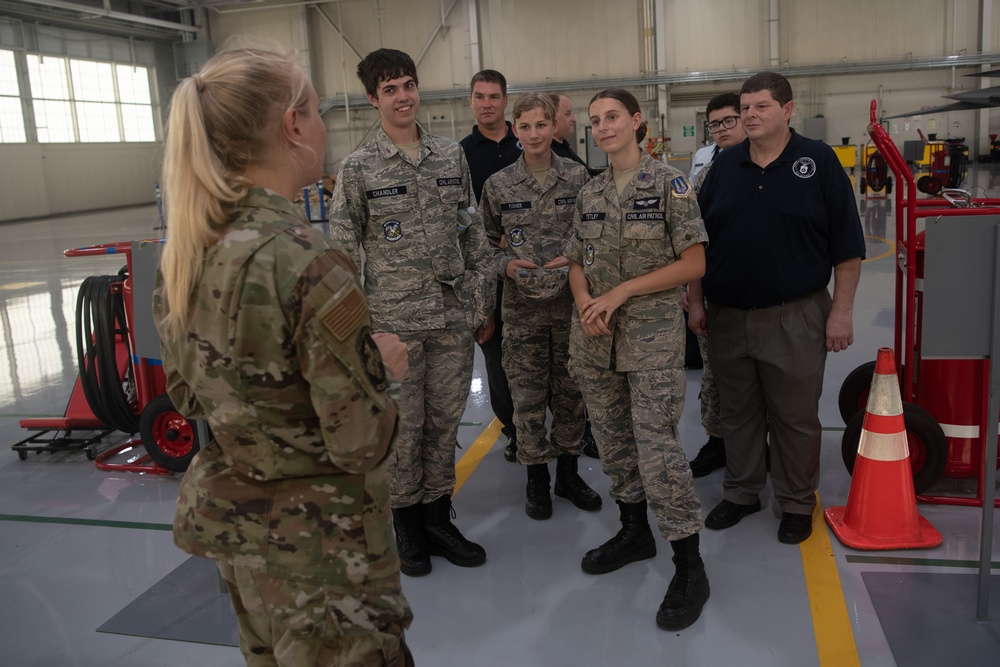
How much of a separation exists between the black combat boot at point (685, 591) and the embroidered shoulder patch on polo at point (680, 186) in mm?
1217

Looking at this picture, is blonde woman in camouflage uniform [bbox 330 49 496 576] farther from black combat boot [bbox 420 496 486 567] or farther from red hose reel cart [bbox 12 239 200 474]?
red hose reel cart [bbox 12 239 200 474]

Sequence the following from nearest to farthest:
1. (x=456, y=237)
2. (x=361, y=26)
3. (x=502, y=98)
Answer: (x=456, y=237)
(x=502, y=98)
(x=361, y=26)

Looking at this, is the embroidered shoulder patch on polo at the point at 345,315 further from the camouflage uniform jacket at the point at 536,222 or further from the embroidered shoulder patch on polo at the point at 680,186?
the camouflage uniform jacket at the point at 536,222

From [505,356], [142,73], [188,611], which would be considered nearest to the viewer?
[188,611]

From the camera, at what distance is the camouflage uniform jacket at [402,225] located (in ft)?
10.3

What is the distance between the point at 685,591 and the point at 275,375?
1976mm

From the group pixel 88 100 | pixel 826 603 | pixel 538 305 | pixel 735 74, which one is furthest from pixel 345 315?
pixel 88 100

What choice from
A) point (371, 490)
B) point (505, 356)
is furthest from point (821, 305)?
point (371, 490)

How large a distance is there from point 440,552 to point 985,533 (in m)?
2.01

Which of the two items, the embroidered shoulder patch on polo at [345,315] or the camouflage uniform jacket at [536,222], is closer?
the embroidered shoulder patch on polo at [345,315]

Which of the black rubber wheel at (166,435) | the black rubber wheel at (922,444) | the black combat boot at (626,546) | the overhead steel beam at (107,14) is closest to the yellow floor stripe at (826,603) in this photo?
the black rubber wheel at (922,444)

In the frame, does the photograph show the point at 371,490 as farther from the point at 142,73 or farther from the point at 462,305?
the point at 142,73

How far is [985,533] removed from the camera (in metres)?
2.59

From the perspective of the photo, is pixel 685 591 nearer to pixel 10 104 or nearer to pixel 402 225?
pixel 402 225
